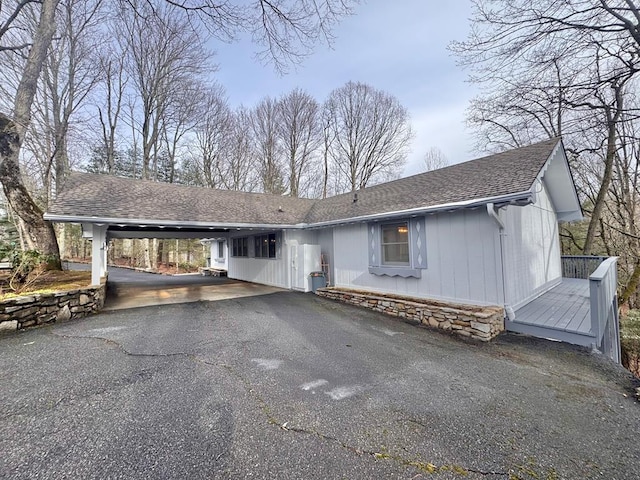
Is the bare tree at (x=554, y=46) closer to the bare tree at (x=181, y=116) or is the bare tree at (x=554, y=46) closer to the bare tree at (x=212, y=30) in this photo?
the bare tree at (x=212, y=30)

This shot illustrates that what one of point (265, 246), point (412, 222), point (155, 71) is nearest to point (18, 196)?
point (265, 246)

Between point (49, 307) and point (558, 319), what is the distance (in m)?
9.72

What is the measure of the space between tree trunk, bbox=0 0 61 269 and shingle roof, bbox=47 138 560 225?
1129 mm

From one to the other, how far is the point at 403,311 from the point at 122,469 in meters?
5.44

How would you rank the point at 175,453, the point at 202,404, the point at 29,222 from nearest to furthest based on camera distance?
the point at 175,453, the point at 202,404, the point at 29,222

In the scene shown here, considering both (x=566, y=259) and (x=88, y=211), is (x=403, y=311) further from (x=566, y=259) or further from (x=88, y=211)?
(x=566, y=259)

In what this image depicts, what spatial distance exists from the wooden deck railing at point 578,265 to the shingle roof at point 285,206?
6.10 meters

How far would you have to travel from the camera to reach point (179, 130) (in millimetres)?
18484

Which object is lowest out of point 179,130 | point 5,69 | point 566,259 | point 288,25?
point 566,259

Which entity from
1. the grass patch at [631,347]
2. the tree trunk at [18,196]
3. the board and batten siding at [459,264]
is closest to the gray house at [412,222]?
the board and batten siding at [459,264]

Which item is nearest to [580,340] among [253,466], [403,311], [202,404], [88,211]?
[403,311]

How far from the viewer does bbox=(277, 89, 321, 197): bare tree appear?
20255 mm

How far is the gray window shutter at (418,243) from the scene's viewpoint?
21.1 ft

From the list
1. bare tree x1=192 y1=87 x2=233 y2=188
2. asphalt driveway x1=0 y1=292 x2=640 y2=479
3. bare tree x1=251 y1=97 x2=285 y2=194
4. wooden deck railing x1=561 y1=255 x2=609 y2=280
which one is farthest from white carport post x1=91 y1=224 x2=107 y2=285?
wooden deck railing x1=561 y1=255 x2=609 y2=280
